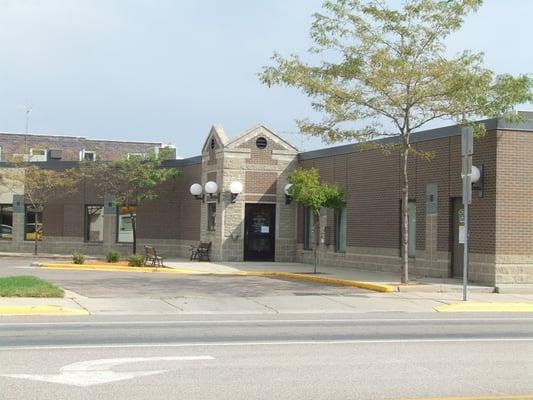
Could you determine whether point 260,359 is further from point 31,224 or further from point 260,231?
point 31,224

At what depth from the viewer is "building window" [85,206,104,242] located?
3456 centimetres

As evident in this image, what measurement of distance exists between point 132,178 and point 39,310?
1766 centimetres

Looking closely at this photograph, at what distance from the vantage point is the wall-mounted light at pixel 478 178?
1944 centimetres

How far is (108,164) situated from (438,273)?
16944mm

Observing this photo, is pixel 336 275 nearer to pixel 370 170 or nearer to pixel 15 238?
pixel 370 170

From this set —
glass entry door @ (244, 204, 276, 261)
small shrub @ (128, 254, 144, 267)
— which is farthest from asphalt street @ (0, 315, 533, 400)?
glass entry door @ (244, 204, 276, 261)

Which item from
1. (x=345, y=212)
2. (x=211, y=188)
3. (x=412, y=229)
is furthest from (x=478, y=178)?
(x=211, y=188)

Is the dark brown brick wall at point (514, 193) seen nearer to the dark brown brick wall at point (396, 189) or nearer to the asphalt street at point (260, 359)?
the dark brown brick wall at point (396, 189)

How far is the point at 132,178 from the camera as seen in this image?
1236 inches

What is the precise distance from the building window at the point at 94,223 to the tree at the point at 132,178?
4.12ft

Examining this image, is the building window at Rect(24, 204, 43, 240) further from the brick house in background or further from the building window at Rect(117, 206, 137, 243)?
the building window at Rect(117, 206, 137, 243)

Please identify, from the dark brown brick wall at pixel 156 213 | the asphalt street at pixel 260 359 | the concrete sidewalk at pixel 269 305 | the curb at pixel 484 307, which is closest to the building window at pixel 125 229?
the dark brown brick wall at pixel 156 213

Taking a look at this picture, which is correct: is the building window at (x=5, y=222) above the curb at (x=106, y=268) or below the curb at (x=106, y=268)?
above

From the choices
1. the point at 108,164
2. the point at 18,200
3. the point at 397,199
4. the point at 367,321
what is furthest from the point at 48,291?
the point at 18,200
